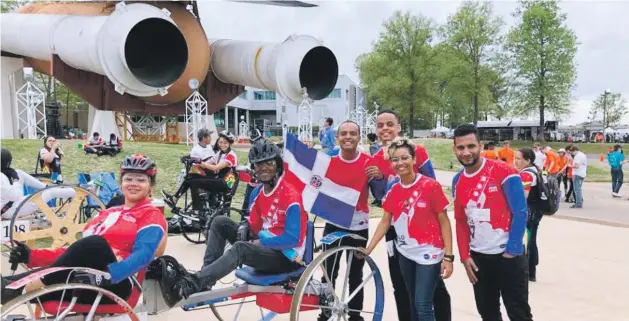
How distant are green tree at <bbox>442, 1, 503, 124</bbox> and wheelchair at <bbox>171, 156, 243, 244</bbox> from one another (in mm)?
33166

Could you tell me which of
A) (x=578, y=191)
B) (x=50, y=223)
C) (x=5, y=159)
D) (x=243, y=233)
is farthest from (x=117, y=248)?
(x=578, y=191)

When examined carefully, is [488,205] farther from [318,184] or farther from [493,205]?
[318,184]

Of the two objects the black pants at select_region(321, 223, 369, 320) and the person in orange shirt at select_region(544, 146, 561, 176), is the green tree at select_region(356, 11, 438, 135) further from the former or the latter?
the black pants at select_region(321, 223, 369, 320)

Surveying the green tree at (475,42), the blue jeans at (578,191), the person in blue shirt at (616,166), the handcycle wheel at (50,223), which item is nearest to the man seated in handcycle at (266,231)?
the handcycle wheel at (50,223)

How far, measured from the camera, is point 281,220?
3.73m

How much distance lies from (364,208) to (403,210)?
0.73m

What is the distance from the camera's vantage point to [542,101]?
122 feet

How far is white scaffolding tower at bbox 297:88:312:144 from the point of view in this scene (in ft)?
53.9

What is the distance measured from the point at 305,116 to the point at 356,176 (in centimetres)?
1338

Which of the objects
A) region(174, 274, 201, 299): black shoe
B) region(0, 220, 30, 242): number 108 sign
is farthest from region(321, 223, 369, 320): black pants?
region(0, 220, 30, 242): number 108 sign

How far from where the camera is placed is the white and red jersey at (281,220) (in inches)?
142

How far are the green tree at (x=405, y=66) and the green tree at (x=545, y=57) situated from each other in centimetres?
632

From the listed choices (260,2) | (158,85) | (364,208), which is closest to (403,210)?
(364,208)

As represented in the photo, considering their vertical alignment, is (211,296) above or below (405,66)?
below
